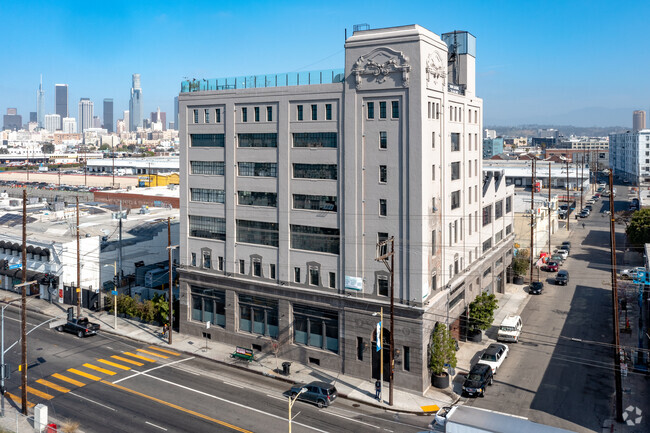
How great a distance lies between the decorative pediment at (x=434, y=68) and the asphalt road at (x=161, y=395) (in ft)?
74.4

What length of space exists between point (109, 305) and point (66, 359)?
12.7 meters

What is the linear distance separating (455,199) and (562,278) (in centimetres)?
2875

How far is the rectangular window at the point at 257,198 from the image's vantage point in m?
43.6

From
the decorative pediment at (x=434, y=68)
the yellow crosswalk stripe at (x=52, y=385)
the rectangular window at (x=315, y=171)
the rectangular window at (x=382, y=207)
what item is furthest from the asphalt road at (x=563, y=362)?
the yellow crosswalk stripe at (x=52, y=385)

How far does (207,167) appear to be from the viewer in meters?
47.2

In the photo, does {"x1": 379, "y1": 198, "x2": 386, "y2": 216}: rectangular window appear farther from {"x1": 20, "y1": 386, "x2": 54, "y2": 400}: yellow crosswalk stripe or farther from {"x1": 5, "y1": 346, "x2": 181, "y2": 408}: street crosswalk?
{"x1": 20, "y1": 386, "x2": 54, "y2": 400}: yellow crosswalk stripe

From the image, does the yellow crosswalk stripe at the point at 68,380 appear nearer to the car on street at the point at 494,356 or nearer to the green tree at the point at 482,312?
the car on street at the point at 494,356

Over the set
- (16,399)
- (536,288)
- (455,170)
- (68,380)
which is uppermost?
(455,170)

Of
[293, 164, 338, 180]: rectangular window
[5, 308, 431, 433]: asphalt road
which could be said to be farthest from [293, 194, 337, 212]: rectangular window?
[5, 308, 431, 433]: asphalt road

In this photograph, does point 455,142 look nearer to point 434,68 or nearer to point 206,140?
point 434,68

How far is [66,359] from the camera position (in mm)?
43438

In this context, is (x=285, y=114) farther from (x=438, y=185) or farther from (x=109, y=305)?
(x=109, y=305)

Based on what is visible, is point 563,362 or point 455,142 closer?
point 563,362

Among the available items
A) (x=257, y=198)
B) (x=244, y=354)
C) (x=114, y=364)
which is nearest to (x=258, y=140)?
(x=257, y=198)
